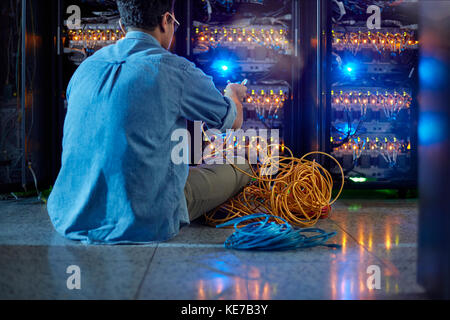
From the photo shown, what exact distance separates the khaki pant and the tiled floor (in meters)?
0.14

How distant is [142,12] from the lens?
1.50 meters

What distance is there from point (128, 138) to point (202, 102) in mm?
334

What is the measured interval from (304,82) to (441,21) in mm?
2312

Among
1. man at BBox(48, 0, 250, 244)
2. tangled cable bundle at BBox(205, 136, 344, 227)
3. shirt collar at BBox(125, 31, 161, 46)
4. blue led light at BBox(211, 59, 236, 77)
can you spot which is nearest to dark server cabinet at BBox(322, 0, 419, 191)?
blue led light at BBox(211, 59, 236, 77)

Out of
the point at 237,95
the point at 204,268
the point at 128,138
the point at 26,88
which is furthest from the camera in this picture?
the point at 26,88

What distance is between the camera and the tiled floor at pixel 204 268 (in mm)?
1077

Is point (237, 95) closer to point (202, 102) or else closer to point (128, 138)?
point (202, 102)

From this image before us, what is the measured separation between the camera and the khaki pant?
1782 millimetres

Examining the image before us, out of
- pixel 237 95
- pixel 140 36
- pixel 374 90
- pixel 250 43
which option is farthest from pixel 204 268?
pixel 374 90

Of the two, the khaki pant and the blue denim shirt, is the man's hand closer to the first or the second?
the blue denim shirt

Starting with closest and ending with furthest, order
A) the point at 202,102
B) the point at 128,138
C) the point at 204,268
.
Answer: the point at 204,268 < the point at 128,138 < the point at 202,102

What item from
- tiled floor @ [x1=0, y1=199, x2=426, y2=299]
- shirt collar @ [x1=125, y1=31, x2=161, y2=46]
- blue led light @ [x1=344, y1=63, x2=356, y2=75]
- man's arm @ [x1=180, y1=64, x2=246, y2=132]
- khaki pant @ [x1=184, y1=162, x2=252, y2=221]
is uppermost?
blue led light @ [x1=344, y1=63, x2=356, y2=75]
